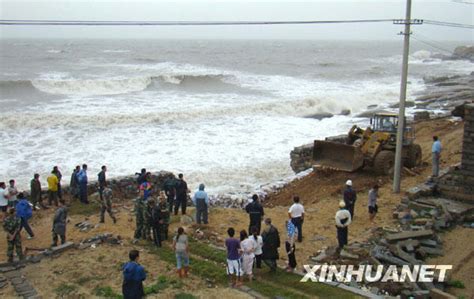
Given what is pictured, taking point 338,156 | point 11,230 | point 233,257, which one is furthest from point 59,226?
point 338,156

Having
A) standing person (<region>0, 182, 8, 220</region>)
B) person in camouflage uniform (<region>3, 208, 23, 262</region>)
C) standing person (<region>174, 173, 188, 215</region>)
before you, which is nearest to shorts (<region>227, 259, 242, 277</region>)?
person in camouflage uniform (<region>3, 208, 23, 262</region>)

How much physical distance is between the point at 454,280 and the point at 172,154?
15.7 m

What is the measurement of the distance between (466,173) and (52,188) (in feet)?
41.3

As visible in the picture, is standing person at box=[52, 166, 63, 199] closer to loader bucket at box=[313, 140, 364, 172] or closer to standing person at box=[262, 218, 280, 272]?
standing person at box=[262, 218, 280, 272]

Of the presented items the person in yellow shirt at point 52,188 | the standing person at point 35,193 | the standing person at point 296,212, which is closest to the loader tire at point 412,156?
the standing person at point 296,212

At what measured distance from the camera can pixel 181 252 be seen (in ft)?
31.9

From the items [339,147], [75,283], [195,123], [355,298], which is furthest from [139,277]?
[195,123]

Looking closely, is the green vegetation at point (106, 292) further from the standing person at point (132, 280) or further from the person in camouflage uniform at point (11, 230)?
the person in camouflage uniform at point (11, 230)

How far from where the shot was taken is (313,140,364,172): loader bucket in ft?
58.6

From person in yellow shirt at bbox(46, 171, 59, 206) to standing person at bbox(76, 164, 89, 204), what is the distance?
2.20ft

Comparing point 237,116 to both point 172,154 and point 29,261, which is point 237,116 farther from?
point 29,261

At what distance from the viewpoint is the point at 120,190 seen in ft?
55.7

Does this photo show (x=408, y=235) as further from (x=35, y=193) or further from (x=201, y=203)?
(x=35, y=193)

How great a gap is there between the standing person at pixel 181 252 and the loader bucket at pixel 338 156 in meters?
9.54
